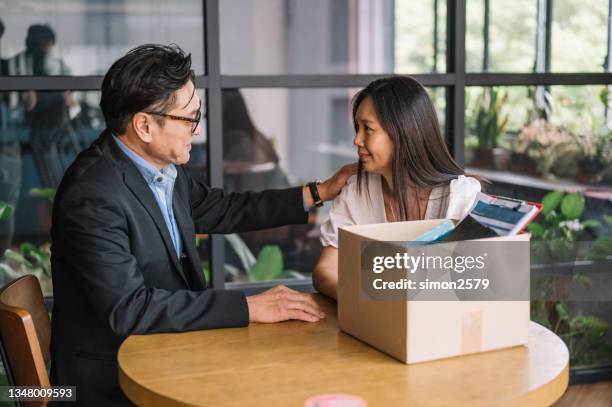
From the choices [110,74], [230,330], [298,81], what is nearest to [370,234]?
[230,330]

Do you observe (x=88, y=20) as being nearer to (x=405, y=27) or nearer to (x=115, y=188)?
(x=405, y=27)

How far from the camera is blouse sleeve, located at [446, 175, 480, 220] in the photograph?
2002 millimetres

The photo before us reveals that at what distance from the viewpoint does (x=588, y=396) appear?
3299mm

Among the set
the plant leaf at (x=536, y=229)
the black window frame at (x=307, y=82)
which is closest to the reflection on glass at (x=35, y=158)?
the black window frame at (x=307, y=82)

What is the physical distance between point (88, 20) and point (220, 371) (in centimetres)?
273

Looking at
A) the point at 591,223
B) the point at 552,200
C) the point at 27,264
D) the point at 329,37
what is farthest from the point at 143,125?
the point at 329,37

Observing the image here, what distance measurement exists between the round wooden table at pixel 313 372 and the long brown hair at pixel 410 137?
0.52 metres

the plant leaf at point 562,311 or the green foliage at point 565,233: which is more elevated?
the green foliage at point 565,233

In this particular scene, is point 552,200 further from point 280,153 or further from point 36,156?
point 36,156

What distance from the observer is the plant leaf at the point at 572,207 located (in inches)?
134

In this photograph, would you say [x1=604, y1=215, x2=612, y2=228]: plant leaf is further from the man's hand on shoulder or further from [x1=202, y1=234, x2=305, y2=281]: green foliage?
the man's hand on shoulder

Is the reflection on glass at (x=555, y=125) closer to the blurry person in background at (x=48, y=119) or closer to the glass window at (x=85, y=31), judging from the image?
the glass window at (x=85, y=31)

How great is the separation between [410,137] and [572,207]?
1.62 metres

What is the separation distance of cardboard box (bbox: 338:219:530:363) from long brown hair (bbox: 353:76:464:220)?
0.42 meters
